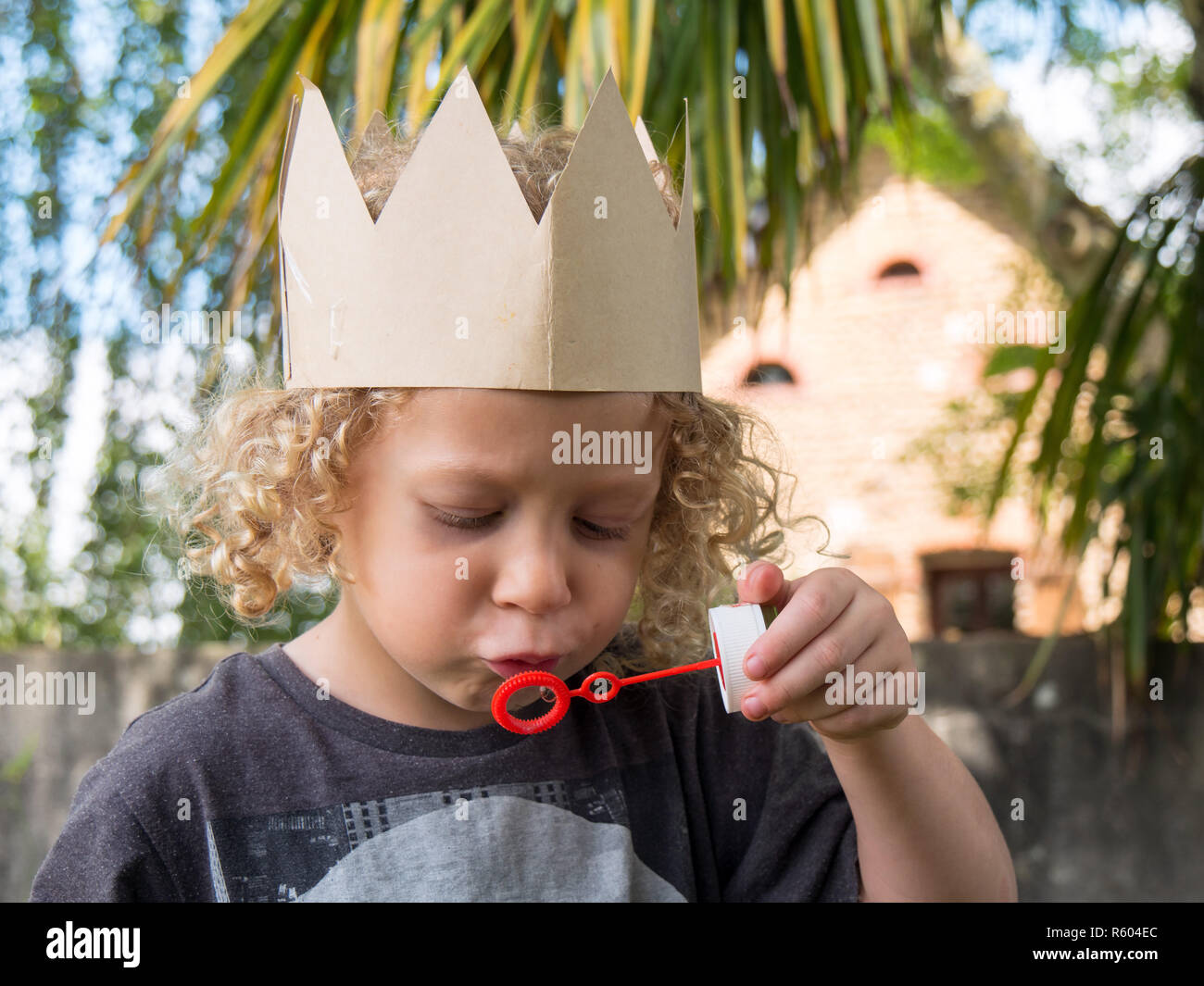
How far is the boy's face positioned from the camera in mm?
735

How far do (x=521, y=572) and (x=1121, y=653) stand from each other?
88.3 inches

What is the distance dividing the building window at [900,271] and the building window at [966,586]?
155 cm

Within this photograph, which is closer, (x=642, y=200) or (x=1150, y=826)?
(x=642, y=200)

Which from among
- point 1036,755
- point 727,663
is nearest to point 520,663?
point 727,663

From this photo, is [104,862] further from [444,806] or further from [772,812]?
[772,812]

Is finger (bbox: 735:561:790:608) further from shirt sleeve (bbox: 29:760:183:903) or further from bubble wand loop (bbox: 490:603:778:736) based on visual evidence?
shirt sleeve (bbox: 29:760:183:903)

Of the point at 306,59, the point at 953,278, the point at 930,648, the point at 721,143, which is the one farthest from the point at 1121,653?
the point at 953,278

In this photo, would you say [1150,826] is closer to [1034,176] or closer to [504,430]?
[1034,176]

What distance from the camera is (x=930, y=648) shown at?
283cm

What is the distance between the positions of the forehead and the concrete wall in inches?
83.6

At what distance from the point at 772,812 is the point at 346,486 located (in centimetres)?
47

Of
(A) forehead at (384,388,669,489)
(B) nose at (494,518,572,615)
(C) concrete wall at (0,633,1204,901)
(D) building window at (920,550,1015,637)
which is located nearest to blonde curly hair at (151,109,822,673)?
(A) forehead at (384,388,669,489)

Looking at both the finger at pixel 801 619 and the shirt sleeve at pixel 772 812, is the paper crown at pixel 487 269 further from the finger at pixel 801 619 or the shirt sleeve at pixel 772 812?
the shirt sleeve at pixel 772 812

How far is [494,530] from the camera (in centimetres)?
75
